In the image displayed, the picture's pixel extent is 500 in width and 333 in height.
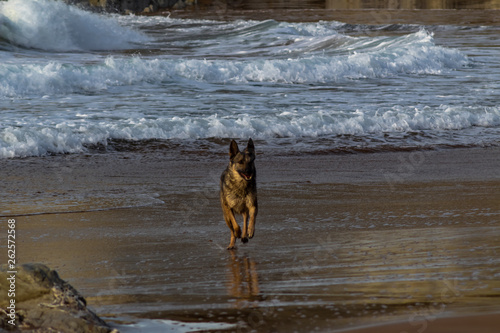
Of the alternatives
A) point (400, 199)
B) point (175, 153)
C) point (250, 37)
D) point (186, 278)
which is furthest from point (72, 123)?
point (250, 37)

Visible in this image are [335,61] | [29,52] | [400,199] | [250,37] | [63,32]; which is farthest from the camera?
[250,37]

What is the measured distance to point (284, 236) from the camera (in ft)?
20.6

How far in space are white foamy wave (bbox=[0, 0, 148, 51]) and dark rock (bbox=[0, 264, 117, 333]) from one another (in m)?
Answer: 25.3

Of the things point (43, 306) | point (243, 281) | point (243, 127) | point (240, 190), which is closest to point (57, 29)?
point (243, 127)

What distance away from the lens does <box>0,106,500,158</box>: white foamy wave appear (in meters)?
11.1

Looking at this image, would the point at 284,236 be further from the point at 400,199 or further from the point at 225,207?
the point at 400,199

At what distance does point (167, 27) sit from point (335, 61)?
23155mm

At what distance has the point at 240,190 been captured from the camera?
5.91 meters

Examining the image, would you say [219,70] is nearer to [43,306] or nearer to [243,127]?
[243,127]

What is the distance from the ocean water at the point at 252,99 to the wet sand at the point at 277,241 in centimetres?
128

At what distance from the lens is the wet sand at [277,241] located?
4160 mm

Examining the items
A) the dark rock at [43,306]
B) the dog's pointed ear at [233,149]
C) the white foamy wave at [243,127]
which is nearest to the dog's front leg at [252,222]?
the dog's pointed ear at [233,149]

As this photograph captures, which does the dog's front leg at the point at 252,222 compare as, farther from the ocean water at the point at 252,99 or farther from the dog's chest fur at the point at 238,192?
the ocean water at the point at 252,99

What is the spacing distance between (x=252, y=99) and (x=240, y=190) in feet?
33.4
